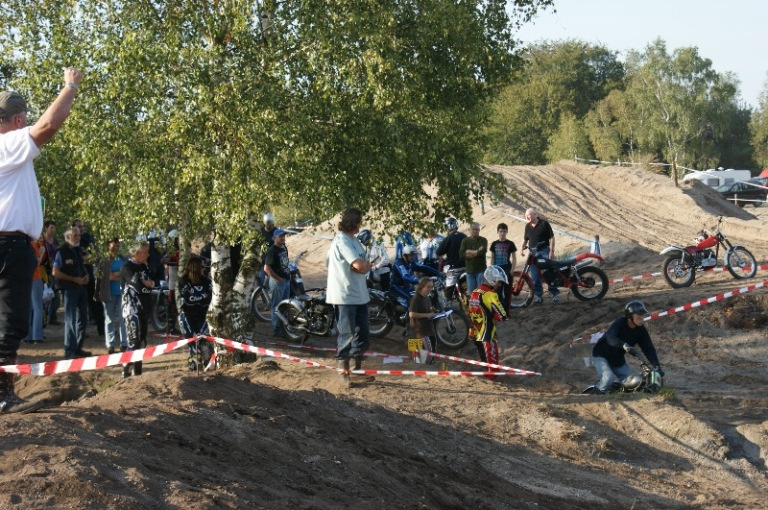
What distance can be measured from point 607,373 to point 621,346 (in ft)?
1.40

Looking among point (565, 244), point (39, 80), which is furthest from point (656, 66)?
point (39, 80)

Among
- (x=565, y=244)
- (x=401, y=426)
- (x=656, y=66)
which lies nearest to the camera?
(x=401, y=426)

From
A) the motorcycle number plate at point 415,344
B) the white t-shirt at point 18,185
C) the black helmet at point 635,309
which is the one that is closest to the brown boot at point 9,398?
the white t-shirt at point 18,185

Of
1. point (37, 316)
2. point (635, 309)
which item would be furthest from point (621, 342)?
point (37, 316)

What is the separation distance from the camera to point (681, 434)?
36.9ft

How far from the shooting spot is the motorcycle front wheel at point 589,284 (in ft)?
61.4

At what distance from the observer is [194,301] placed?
42.0 feet

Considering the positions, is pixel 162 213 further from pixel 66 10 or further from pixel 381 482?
pixel 381 482

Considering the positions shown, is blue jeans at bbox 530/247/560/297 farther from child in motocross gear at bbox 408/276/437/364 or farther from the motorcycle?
child in motocross gear at bbox 408/276/437/364

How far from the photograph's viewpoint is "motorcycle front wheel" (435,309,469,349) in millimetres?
15805

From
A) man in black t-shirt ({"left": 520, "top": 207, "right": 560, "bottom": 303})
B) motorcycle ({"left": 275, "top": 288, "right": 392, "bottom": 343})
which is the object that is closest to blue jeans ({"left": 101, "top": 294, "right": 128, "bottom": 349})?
motorcycle ({"left": 275, "top": 288, "right": 392, "bottom": 343})

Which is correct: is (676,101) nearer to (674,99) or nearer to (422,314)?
(674,99)

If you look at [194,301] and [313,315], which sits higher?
[194,301]

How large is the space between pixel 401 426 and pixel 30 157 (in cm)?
476
